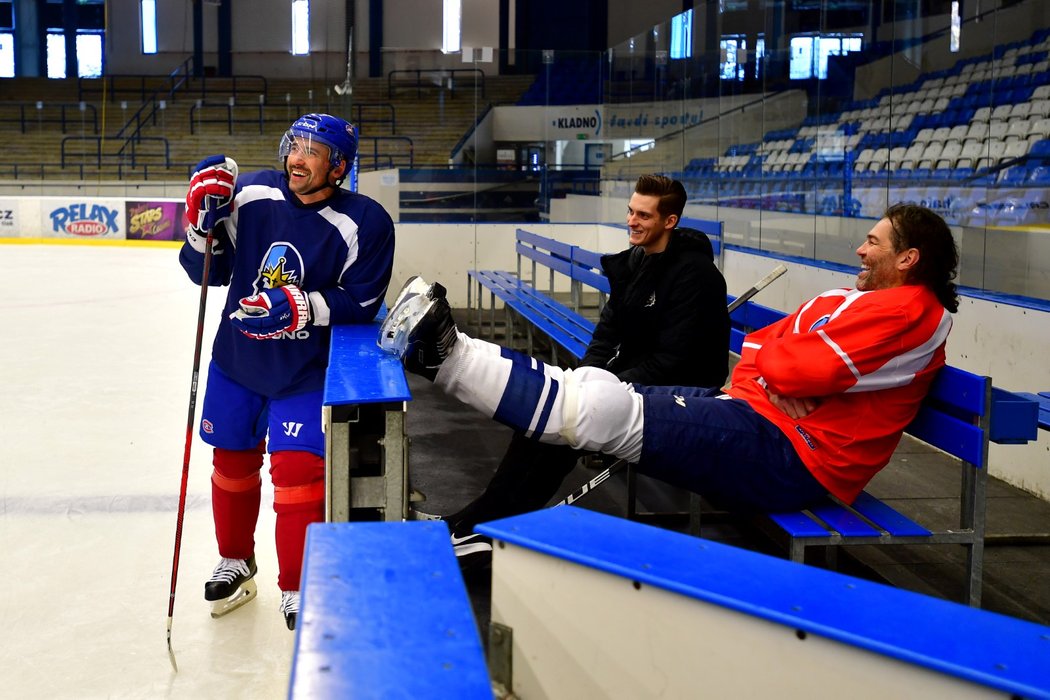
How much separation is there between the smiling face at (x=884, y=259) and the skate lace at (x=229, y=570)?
1587 millimetres

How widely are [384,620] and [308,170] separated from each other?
1.64m

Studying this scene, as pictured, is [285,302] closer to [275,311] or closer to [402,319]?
[275,311]

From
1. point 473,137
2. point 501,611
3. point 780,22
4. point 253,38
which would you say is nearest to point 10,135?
point 253,38

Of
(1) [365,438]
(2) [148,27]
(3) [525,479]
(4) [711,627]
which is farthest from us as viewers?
(2) [148,27]

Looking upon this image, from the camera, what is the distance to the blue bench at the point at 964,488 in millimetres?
2105

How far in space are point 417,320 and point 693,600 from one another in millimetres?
1095

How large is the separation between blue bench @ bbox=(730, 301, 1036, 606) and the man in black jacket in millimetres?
694

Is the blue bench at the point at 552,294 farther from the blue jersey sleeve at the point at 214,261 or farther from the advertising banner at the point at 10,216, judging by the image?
the advertising banner at the point at 10,216

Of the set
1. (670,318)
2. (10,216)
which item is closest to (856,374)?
(670,318)

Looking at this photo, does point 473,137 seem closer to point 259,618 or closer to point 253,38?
point 259,618

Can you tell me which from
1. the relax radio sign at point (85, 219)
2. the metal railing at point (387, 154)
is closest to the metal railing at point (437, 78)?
the metal railing at point (387, 154)

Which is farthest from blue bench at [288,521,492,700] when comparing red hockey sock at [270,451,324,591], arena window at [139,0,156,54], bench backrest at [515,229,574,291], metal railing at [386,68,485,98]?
arena window at [139,0,156,54]

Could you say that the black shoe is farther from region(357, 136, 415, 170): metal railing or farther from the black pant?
region(357, 136, 415, 170): metal railing

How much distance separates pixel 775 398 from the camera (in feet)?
7.62
